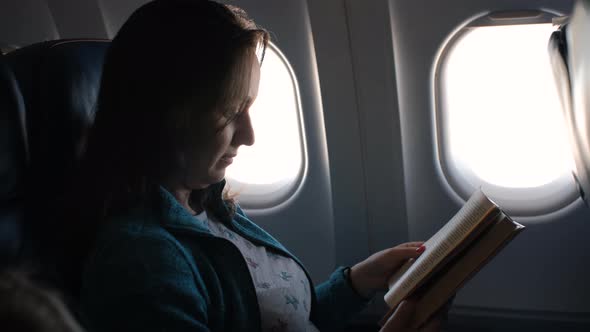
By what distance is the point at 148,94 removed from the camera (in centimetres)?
111

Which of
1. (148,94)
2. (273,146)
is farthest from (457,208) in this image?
(148,94)

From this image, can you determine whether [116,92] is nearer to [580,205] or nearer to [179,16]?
[179,16]

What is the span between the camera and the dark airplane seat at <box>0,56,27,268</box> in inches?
44.6

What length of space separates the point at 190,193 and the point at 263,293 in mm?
295

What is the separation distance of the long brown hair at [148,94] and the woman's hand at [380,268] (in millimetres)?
553

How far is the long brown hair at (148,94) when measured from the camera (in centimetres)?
111

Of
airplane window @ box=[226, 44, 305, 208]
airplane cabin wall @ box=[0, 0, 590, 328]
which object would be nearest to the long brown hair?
airplane cabin wall @ box=[0, 0, 590, 328]

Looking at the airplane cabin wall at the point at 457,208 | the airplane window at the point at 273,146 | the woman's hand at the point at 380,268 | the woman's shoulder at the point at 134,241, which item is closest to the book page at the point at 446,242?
the woman's hand at the point at 380,268

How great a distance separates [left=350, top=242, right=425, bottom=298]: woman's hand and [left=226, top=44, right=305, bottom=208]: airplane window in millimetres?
722

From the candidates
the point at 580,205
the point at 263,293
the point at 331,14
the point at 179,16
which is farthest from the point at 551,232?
the point at 179,16

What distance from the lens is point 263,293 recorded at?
123cm

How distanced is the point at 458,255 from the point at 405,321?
0.15 metres

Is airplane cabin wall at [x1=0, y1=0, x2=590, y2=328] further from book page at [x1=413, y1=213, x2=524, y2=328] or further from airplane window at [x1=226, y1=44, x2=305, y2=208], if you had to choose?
book page at [x1=413, y1=213, x2=524, y2=328]

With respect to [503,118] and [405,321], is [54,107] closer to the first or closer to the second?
[405,321]
